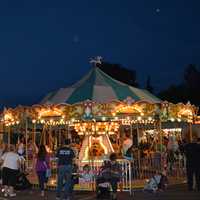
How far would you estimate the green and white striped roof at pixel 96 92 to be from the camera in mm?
18889

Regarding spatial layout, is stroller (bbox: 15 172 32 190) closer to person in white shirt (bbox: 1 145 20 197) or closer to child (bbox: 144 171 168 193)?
person in white shirt (bbox: 1 145 20 197)

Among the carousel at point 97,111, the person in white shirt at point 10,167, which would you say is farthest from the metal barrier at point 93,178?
the person in white shirt at point 10,167

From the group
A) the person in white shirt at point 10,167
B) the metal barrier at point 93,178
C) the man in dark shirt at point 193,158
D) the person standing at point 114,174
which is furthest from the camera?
the metal barrier at point 93,178

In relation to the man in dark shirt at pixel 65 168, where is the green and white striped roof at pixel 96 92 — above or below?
above

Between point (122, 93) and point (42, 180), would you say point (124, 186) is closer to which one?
point (42, 180)

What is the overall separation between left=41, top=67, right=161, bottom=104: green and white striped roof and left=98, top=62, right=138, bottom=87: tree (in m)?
36.2

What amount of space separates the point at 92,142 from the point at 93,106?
10.7 feet

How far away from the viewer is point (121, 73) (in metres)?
57.9

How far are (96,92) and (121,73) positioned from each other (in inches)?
1537

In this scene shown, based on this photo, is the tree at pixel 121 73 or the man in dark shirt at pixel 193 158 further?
the tree at pixel 121 73

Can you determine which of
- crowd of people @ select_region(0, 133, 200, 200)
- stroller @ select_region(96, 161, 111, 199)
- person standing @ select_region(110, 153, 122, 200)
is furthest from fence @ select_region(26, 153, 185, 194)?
stroller @ select_region(96, 161, 111, 199)

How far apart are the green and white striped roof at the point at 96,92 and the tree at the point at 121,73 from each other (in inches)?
1424

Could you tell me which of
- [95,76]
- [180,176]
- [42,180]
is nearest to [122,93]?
[95,76]

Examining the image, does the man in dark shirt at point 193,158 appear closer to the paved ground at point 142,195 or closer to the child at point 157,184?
the paved ground at point 142,195
